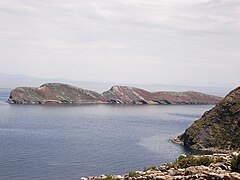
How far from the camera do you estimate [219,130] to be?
13762cm

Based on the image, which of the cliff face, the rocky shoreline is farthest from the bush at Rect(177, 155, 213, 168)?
the cliff face

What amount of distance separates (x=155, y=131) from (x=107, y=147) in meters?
48.5

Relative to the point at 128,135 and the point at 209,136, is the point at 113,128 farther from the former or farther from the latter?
the point at 209,136

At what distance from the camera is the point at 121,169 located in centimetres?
9112

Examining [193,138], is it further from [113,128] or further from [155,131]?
[113,128]

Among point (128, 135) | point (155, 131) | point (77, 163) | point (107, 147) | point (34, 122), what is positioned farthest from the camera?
point (34, 122)

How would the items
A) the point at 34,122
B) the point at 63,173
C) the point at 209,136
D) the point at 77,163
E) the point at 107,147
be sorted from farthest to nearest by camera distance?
the point at 34,122 < the point at 209,136 < the point at 107,147 < the point at 77,163 < the point at 63,173

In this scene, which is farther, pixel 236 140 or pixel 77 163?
pixel 236 140

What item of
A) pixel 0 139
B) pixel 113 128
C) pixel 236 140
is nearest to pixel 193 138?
pixel 236 140

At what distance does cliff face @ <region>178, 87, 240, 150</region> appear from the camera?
130m

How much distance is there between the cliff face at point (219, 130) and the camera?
12962cm

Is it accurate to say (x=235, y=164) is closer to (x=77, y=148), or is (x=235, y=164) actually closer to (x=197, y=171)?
(x=197, y=171)

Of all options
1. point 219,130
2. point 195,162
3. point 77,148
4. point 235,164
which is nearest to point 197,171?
point 235,164

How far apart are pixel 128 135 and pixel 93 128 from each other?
24844mm
